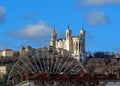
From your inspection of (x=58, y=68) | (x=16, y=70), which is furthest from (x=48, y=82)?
(x=16, y=70)

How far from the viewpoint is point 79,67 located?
413 ft

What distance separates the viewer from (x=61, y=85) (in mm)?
87562

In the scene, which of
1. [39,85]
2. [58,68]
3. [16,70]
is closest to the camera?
[39,85]

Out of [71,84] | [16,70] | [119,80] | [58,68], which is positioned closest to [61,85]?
[71,84]

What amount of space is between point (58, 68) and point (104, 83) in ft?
102

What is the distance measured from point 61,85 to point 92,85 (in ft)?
10.7

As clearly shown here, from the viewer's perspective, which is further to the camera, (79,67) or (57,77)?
(79,67)

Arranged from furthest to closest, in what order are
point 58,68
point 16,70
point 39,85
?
point 16,70 → point 58,68 → point 39,85

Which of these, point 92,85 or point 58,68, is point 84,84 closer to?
point 92,85

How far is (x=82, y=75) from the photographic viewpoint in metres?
90.4

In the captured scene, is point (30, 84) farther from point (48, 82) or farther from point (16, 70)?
point (16, 70)

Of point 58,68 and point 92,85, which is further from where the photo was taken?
point 58,68

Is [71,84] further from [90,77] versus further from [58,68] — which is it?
[58,68]

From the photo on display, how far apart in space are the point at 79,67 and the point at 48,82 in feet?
124
